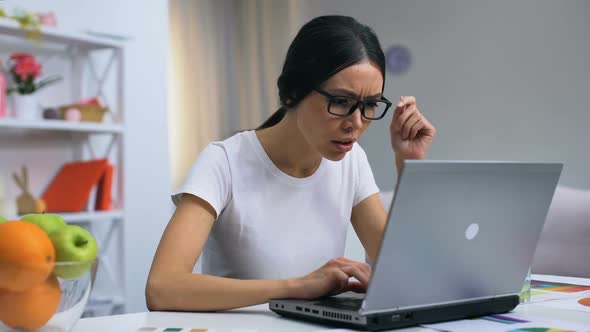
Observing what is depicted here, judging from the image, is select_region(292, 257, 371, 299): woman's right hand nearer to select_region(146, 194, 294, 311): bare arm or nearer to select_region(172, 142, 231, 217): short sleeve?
select_region(146, 194, 294, 311): bare arm

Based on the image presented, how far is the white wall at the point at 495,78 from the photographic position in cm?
301

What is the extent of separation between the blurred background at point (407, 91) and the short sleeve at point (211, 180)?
147cm

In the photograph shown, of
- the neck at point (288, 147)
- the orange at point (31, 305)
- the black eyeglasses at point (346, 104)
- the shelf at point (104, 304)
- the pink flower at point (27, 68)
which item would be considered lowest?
the shelf at point (104, 304)

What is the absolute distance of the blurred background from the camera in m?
2.98

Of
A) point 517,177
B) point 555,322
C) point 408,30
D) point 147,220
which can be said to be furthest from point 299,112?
point 408,30

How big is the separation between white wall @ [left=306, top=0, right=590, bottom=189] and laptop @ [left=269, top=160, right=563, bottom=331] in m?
2.11

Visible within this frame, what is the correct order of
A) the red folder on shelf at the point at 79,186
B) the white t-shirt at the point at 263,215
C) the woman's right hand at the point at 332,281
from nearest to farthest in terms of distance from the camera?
the woman's right hand at the point at 332,281 < the white t-shirt at the point at 263,215 < the red folder on shelf at the point at 79,186

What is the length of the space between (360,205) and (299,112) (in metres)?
0.39

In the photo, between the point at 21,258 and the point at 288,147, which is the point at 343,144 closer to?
the point at 288,147

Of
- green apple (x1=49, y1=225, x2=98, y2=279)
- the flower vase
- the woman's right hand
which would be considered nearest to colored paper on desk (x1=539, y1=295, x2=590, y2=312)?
the woman's right hand

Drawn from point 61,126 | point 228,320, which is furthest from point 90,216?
point 228,320

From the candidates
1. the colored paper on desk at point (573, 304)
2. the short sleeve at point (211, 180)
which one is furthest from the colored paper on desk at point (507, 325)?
the short sleeve at point (211, 180)

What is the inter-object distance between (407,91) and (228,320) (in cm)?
272

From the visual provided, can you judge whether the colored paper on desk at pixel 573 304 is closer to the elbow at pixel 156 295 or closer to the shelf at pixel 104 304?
the elbow at pixel 156 295
